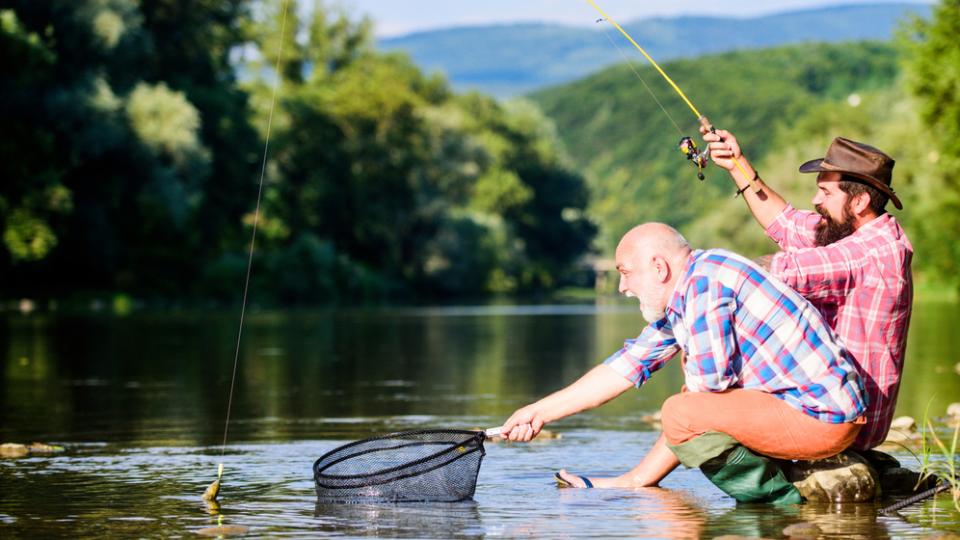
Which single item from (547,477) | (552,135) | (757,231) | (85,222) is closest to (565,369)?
(547,477)

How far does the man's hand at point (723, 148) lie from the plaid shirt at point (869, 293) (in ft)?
2.15

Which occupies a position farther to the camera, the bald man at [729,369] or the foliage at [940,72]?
the foliage at [940,72]

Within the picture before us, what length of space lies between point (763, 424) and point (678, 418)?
0.43 metres

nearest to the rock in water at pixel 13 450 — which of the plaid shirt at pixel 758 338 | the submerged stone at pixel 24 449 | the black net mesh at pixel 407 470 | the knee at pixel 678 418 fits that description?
the submerged stone at pixel 24 449

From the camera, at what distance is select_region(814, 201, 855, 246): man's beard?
24.2 ft

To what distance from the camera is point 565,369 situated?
19.5m

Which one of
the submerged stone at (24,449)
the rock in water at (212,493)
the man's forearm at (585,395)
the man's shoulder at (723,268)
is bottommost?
the rock in water at (212,493)

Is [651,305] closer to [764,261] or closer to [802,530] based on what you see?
[764,261]

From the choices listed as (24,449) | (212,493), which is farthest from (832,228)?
(24,449)

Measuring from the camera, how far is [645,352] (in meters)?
7.21

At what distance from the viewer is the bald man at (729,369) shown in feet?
22.0

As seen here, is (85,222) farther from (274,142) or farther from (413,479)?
(413,479)

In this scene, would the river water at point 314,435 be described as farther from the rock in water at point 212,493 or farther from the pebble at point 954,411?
the pebble at point 954,411

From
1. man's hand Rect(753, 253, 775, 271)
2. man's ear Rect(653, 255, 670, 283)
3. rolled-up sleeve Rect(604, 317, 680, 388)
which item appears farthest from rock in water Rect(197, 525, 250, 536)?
man's hand Rect(753, 253, 775, 271)
